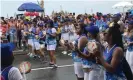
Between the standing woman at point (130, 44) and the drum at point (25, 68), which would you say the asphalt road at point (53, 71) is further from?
the drum at point (25, 68)

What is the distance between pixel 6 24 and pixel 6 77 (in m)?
13.3

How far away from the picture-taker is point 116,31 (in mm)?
4406

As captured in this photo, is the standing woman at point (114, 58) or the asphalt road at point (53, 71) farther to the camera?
the asphalt road at point (53, 71)

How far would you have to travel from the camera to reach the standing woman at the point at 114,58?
4.16 m

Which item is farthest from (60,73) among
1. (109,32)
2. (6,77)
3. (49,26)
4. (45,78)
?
(6,77)

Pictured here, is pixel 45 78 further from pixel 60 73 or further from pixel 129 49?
pixel 129 49

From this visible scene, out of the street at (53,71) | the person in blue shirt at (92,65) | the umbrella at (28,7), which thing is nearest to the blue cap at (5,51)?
the person in blue shirt at (92,65)

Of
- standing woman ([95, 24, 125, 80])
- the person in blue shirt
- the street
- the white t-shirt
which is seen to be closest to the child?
the white t-shirt

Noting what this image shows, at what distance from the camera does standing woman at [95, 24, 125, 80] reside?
4164mm

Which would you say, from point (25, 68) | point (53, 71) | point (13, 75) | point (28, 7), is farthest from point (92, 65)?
point (28, 7)

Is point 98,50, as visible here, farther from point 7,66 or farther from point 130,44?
point 130,44

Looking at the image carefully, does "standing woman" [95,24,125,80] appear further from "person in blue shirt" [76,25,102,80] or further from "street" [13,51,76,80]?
"street" [13,51,76,80]

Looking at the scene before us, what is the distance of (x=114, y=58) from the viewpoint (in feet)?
13.7

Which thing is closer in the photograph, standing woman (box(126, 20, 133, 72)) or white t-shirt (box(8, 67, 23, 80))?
white t-shirt (box(8, 67, 23, 80))
